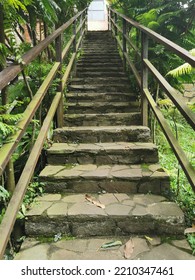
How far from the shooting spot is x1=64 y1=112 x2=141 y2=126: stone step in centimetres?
373

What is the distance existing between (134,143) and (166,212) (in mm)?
1063

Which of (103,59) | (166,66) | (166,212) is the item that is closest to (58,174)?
(166,212)

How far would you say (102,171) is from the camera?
2.79 metres

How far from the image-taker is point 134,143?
322 centimetres

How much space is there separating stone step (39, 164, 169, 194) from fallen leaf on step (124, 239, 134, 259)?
0.56 metres

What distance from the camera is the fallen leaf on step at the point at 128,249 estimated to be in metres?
2.01

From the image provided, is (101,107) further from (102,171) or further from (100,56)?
(100,56)

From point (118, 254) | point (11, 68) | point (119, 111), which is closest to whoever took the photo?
point (11, 68)

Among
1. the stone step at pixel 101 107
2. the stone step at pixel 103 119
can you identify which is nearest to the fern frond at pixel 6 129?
the stone step at pixel 103 119

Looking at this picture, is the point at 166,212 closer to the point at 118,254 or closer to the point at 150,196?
the point at 150,196

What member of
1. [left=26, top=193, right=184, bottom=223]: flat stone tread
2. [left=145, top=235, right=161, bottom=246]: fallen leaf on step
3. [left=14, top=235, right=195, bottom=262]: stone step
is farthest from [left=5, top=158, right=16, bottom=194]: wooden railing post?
[left=145, top=235, right=161, bottom=246]: fallen leaf on step

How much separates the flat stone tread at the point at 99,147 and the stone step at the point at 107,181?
28cm

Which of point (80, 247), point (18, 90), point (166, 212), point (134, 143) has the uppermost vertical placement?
point (18, 90)

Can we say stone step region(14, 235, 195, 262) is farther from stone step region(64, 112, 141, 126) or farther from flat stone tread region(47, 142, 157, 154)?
stone step region(64, 112, 141, 126)
